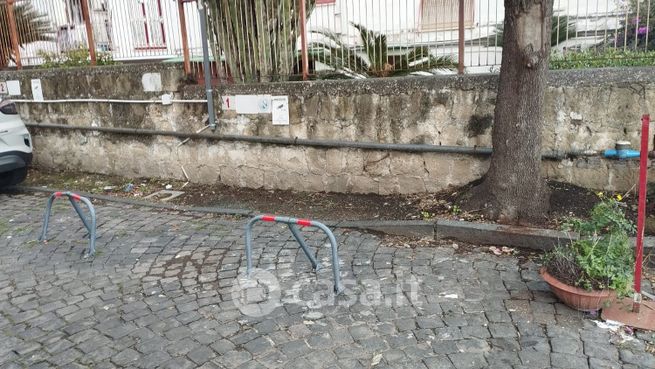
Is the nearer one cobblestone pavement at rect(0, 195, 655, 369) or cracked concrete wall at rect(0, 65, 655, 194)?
cobblestone pavement at rect(0, 195, 655, 369)

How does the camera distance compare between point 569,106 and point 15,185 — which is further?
point 15,185

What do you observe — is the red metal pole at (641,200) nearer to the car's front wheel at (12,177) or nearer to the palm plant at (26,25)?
the car's front wheel at (12,177)

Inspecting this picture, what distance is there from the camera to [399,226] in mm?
5715

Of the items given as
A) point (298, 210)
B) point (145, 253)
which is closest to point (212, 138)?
point (298, 210)

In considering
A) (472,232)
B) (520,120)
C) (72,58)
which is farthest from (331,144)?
(72,58)

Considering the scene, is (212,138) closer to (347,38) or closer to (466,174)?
(347,38)

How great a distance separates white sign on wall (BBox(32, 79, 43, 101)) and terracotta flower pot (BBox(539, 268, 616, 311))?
8.46 m

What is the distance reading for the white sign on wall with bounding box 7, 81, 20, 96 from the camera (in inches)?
377

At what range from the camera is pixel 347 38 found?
7.01m

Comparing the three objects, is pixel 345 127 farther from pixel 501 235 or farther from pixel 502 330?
pixel 502 330

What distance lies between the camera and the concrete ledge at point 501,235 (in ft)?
16.5

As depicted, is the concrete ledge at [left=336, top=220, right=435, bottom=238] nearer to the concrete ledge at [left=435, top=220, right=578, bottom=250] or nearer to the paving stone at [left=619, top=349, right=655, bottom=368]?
the concrete ledge at [left=435, top=220, right=578, bottom=250]

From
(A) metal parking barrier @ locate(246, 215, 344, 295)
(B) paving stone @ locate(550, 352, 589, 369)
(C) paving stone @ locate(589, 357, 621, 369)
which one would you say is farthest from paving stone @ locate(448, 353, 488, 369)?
(A) metal parking barrier @ locate(246, 215, 344, 295)

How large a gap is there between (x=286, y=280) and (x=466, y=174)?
263cm
